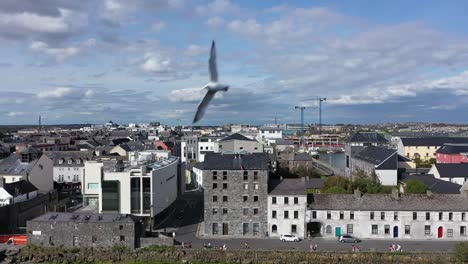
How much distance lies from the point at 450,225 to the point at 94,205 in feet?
98.1

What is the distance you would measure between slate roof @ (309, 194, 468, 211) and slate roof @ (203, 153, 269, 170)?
5.33 meters

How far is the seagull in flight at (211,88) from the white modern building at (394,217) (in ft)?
109

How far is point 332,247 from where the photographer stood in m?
34.1

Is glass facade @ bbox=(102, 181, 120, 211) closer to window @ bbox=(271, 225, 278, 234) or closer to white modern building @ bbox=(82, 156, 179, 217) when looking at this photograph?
white modern building @ bbox=(82, 156, 179, 217)

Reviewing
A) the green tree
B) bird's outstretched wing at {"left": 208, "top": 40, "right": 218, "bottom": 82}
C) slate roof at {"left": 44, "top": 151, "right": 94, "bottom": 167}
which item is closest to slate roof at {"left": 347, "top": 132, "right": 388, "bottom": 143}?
the green tree

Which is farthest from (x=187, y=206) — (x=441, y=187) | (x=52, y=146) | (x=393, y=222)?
(x=52, y=146)

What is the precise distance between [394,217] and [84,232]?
23909mm

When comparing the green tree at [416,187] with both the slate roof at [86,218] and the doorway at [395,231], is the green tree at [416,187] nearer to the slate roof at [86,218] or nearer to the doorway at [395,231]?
the doorway at [395,231]

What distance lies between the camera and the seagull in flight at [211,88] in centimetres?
565

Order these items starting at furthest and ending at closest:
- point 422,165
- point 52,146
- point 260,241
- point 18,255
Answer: point 52,146 < point 422,165 < point 260,241 < point 18,255

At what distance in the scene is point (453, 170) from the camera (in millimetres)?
51438

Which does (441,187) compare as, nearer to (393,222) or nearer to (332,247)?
(393,222)

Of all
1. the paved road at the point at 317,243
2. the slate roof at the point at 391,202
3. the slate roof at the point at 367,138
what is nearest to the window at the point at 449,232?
the paved road at the point at 317,243

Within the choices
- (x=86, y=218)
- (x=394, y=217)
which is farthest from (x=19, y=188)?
(x=394, y=217)
